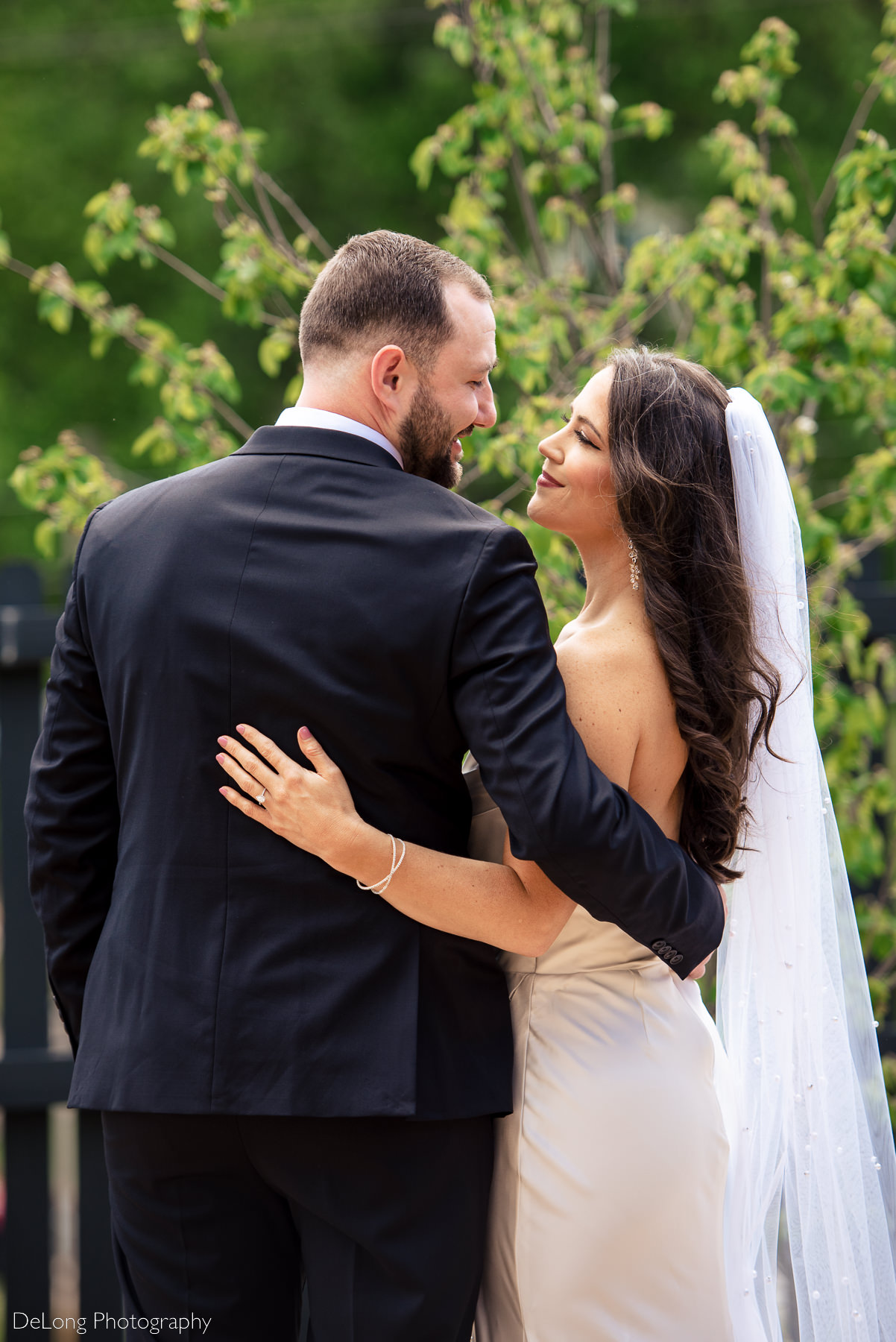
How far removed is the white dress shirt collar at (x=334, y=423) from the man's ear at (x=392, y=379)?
5 centimetres

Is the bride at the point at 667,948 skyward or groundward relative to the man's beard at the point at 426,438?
groundward

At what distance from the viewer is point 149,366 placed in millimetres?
3410

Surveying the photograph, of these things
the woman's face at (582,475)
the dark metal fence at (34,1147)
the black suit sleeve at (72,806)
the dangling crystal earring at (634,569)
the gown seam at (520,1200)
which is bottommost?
the dark metal fence at (34,1147)

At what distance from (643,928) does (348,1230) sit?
0.63 m

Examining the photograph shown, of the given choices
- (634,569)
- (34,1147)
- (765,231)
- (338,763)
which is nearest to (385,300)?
(634,569)

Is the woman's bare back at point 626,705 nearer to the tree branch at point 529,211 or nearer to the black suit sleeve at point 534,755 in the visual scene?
the black suit sleeve at point 534,755

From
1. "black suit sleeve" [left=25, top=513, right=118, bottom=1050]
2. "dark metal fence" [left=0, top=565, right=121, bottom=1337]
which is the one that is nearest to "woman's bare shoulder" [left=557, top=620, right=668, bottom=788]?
"black suit sleeve" [left=25, top=513, right=118, bottom=1050]

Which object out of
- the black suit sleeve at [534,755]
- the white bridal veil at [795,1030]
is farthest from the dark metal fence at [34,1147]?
the black suit sleeve at [534,755]

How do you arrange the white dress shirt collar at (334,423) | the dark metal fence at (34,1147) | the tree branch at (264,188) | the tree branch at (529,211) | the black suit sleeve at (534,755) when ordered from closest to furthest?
the black suit sleeve at (534,755) → the white dress shirt collar at (334,423) → the tree branch at (264,188) → the dark metal fence at (34,1147) → the tree branch at (529,211)

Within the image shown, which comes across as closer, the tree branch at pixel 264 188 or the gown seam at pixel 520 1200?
the gown seam at pixel 520 1200

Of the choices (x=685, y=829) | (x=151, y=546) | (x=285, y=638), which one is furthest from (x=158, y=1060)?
(x=685, y=829)

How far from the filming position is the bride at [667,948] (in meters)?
2.14

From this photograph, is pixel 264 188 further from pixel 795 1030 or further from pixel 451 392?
pixel 795 1030

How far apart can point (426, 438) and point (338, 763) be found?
0.59 meters
